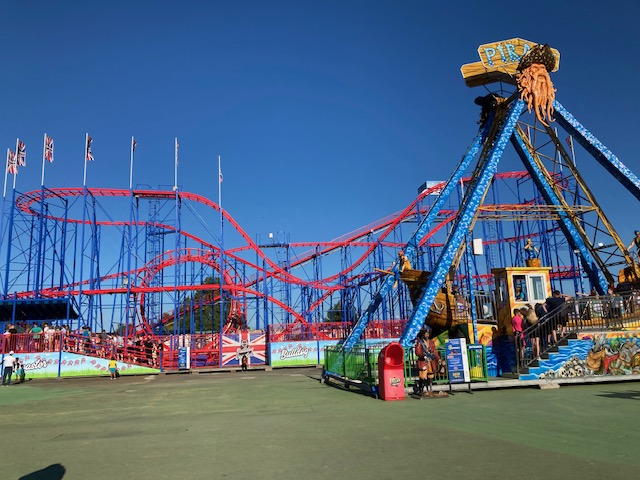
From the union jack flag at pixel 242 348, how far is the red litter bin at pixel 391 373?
16235 millimetres

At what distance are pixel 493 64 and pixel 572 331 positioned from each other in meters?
9.54

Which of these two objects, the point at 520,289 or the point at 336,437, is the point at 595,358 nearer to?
the point at 520,289

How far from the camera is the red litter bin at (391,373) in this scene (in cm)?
1097

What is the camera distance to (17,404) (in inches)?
505

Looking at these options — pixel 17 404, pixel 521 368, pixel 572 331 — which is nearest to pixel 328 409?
pixel 521 368

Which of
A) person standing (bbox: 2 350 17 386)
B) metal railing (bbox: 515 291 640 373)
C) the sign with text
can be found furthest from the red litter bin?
person standing (bbox: 2 350 17 386)

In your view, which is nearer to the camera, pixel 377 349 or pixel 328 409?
pixel 328 409

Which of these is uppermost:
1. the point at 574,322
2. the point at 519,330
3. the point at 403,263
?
the point at 403,263

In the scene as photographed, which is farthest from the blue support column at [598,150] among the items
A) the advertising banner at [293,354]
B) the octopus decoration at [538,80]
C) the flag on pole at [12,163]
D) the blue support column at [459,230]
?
the flag on pole at [12,163]

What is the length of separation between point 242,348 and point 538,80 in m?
19.0

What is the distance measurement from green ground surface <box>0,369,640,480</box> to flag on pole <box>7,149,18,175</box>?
20.6m

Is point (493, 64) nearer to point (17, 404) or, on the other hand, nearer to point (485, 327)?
point (485, 327)

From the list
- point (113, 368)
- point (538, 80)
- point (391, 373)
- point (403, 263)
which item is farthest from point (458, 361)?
point (113, 368)

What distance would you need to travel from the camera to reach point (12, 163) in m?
28.2
